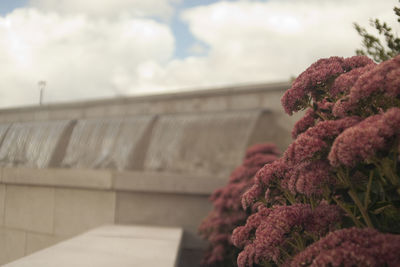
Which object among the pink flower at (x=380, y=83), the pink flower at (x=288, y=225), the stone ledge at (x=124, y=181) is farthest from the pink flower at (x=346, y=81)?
the stone ledge at (x=124, y=181)

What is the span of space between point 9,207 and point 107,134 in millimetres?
2157

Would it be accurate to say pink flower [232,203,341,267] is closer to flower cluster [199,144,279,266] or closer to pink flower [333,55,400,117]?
pink flower [333,55,400,117]

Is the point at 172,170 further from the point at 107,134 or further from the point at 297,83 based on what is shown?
the point at 297,83

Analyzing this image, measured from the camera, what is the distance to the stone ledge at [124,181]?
479 centimetres

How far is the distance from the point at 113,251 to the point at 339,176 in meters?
2.58

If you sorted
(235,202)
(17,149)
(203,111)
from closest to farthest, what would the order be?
(235,202) < (203,111) < (17,149)

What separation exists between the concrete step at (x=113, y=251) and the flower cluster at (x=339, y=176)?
1.65 meters

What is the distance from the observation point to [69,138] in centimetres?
780

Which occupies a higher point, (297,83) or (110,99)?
(110,99)

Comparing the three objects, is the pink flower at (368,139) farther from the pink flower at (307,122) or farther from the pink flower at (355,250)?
the pink flower at (307,122)

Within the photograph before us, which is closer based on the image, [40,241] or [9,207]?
[40,241]

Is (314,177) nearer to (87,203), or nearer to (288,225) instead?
(288,225)

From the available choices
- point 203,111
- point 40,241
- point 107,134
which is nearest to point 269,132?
point 203,111

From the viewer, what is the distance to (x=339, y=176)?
50.0 inches
